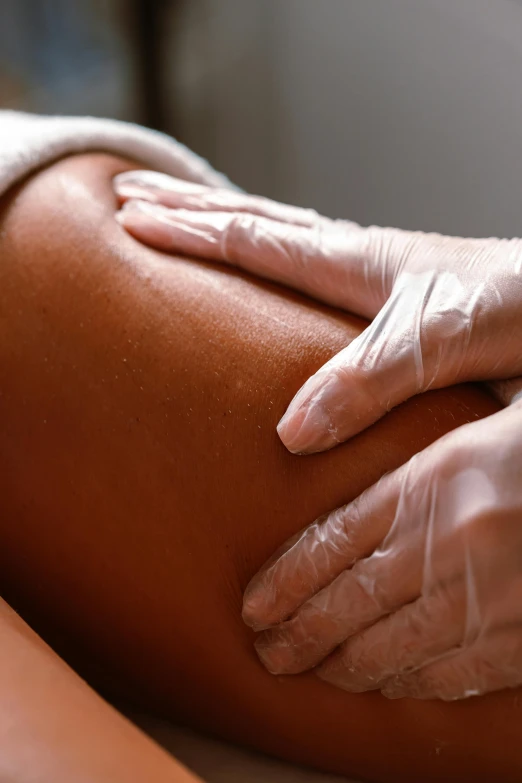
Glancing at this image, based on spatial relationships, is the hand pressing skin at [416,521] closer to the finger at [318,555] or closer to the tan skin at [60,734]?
the finger at [318,555]

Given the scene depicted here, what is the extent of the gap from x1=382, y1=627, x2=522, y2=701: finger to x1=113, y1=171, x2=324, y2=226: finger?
0.50 metres

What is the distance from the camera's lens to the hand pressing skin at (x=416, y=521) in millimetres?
611

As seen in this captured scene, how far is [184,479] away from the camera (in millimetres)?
680

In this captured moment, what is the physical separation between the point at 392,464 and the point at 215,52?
1.86 m

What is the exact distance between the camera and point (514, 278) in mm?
699

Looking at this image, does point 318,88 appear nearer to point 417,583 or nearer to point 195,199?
point 195,199

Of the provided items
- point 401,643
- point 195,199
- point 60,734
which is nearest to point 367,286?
point 195,199

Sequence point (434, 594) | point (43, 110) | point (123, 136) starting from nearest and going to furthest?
point (434, 594), point (123, 136), point (43, 110)

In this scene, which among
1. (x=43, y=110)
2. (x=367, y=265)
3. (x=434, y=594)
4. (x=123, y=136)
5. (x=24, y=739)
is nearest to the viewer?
(x=24, y=739)

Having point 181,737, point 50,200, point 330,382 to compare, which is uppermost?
point 50,200

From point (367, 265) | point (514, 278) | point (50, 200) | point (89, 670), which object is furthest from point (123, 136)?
point (89, 670)

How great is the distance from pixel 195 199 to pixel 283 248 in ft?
0.54

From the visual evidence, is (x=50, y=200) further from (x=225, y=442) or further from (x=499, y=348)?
(x=499, y=348)

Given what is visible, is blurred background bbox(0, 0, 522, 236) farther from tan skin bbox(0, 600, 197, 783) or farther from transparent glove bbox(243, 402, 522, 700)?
tan skin bbox(0, 600, 197, 783)
